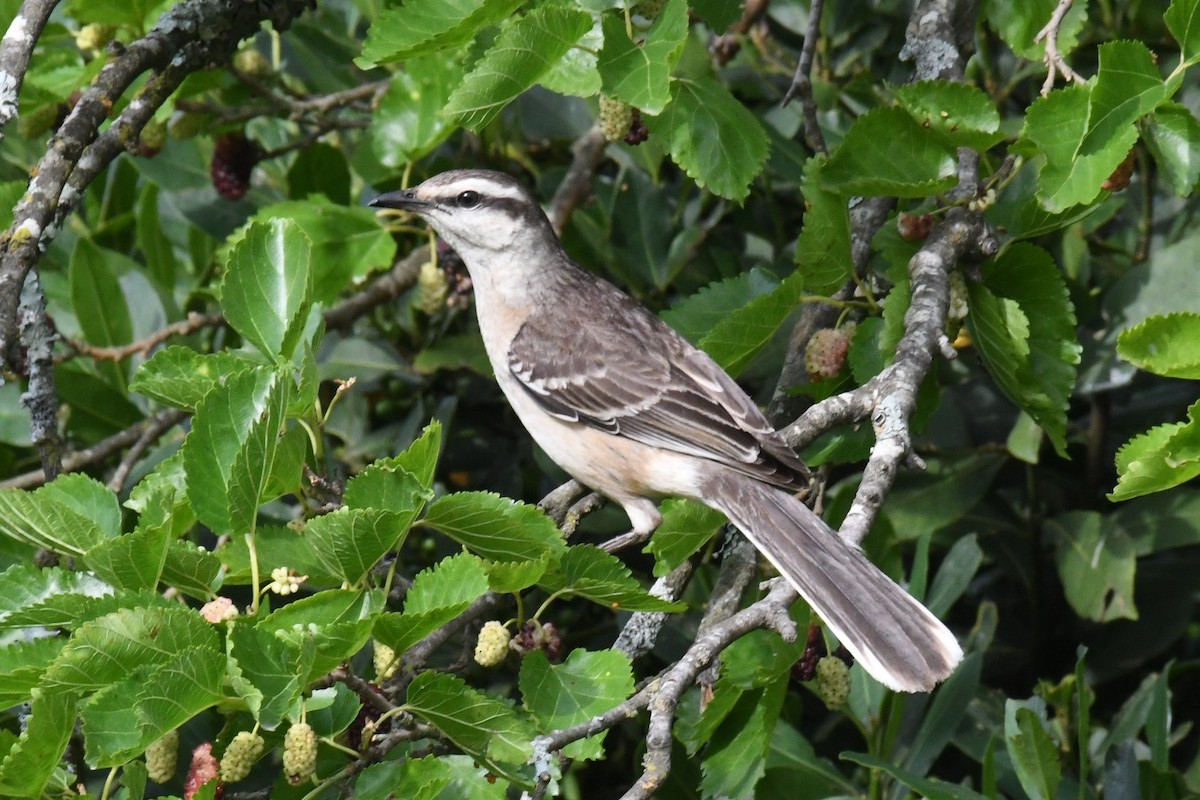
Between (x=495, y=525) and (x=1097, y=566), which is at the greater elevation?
(x=495, y=525)

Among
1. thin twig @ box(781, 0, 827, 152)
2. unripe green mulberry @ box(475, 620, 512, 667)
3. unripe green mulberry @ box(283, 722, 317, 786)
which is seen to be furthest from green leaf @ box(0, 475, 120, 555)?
thin twig @ box(781, 0, 827, 152)

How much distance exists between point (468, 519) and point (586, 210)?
2959mm

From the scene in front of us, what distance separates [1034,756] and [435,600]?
1.84m

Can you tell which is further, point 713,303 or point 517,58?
point 713,303

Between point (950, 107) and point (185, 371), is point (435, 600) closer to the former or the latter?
point (185, 371)

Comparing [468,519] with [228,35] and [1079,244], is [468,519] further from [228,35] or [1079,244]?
[1079,244]

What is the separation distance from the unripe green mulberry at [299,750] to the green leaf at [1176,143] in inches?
98.6

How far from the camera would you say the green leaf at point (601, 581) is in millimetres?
2814

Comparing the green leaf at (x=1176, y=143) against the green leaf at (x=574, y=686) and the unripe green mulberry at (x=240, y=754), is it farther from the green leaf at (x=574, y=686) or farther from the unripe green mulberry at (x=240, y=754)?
the unripe green mulberry at (x=240, y=754)

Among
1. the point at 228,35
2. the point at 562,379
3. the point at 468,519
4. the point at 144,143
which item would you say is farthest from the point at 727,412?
the point at 144,143

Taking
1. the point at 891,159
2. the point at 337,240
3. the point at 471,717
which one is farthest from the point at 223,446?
the point at 337,240

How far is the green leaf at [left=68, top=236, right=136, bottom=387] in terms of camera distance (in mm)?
4828

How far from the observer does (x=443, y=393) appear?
5418mm

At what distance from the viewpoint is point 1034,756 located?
3479 mm
